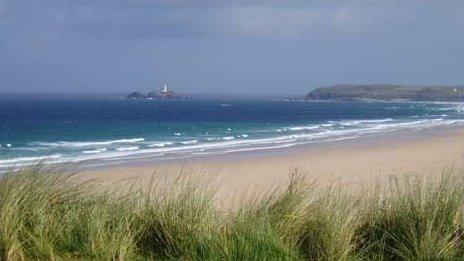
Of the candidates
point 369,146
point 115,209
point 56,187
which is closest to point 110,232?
point 115,209

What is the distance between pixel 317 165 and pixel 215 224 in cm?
1642

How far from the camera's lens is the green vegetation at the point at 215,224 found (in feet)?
17.9

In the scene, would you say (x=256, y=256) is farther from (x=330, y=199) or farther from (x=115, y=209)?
(x=115, y=209)

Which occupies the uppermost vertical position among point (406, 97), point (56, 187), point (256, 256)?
point (56, 187)

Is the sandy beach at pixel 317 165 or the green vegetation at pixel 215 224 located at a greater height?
the green vegetation at pixel 215 224

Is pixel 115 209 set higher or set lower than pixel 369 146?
higher

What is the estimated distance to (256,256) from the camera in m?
5.32

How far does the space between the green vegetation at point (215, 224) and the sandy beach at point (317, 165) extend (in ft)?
27.8

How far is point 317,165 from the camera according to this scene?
2194 centimetres

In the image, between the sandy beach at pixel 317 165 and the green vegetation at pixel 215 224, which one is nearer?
the green vegetation at pixel 215 224

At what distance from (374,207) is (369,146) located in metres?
25.4

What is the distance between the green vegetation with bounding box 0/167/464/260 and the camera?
5445mm

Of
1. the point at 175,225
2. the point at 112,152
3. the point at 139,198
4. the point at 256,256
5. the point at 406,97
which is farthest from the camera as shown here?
the point at 406,97

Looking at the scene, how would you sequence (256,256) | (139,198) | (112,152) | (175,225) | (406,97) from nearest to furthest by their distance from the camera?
(256,256)
(175,225)
(139,198)
(112,152)
(406,97)
